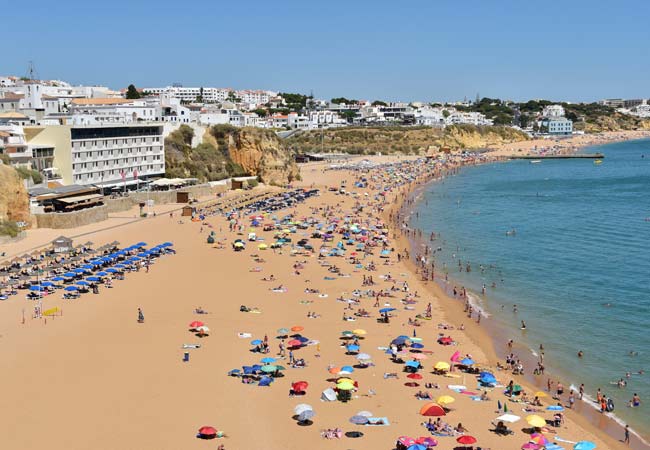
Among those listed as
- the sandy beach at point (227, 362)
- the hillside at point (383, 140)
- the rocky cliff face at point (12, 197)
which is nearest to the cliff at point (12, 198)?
the rocky cliff face at point (12, 197)

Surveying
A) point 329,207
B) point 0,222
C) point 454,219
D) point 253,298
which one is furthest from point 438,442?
point 329,207

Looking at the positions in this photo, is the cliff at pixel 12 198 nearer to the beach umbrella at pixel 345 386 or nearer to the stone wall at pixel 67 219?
the stone wall at pixel 67 219

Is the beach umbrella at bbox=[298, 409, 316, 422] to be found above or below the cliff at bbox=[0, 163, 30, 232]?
below

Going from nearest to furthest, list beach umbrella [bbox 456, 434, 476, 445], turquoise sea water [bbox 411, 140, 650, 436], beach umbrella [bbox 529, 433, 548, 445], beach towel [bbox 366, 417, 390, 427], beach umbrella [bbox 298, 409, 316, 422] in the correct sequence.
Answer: beach umbrella [bbox 456, 434, 476, 445] → beach umbrella [bbox 529, 433, 548, 445] → beach umbrella [bbox 298, 409, 316, 422] → beach towel [bbox 366, 417, 390, 427] → turquoise sea water [bbox 411, 140, 650, 436]

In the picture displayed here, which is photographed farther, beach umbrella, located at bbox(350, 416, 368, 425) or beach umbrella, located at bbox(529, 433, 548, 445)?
beach umbrella, located at bbox(350, 416, 368, 425)

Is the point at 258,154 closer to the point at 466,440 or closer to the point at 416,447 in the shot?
the point at 466,440

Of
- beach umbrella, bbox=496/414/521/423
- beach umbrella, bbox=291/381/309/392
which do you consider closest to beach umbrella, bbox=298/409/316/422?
beach umbrella, bbox=291/381/309/392

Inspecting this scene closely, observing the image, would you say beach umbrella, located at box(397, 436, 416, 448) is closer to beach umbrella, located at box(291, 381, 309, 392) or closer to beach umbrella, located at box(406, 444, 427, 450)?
beach umbrella, located at box(406, 444, 427, 450)
